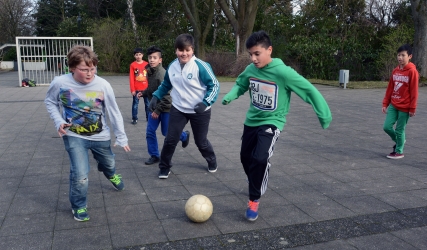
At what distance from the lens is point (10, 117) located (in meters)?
10.5

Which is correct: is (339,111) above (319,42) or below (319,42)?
below

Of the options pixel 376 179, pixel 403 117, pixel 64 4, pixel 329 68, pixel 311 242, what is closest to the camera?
pixel 311 242

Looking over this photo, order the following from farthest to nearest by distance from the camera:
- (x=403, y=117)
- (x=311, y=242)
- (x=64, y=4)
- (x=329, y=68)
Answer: (x=64, y=4) < (x=329, y=68) < (x=403, y=117) < (x=311, y=242)

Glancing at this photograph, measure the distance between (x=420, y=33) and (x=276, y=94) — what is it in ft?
57.7

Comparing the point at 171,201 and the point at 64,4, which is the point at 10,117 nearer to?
the point at 171,201

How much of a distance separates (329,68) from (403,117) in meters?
19.7

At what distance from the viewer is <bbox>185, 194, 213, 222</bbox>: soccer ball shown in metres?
3.94

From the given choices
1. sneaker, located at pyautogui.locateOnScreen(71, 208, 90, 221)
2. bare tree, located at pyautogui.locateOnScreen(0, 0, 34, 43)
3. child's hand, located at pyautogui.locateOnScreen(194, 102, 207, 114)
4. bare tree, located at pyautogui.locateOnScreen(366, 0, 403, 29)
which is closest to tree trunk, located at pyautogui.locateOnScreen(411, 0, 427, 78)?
bare tree, located at pyautogui.locateOnScreen(366, 0, 403, 29)

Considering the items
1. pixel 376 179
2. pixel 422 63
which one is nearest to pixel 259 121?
pixel 376 179

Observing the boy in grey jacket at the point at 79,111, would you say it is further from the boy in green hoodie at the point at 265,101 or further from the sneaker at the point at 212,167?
the sneaker at the point at 212,167

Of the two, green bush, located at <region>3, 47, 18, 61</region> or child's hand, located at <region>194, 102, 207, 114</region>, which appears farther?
green bush, located at <region>3, 47, 18, 61</region>

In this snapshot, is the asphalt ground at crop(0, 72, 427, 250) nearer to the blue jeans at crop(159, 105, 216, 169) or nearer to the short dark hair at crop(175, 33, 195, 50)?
the blue jeans at crop(159, 105, 216, 169)

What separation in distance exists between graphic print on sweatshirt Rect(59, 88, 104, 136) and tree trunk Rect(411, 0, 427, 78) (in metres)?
18.0

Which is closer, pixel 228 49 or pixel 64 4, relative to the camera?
pixel 228 49
